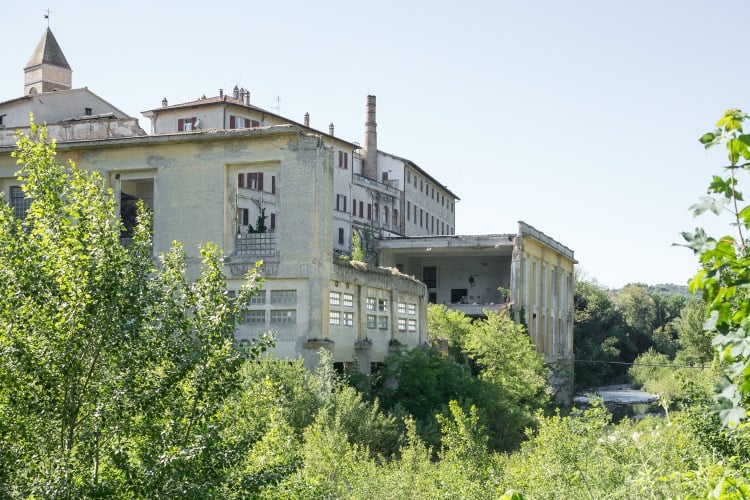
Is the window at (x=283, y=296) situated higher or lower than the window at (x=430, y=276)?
lower

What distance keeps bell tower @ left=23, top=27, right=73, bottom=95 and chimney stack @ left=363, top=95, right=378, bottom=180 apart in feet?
65.2

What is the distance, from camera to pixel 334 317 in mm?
27969

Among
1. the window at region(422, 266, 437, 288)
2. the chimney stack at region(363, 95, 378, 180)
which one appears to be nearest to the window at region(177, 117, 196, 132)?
the chimney stack at region(363, 95, 378, 180)

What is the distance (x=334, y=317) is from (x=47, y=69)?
37.1 meters

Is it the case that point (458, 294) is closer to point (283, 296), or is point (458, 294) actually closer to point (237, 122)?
point (237, 122)

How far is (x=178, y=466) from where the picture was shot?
1047cm

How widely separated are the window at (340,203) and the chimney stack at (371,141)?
14.7 ft

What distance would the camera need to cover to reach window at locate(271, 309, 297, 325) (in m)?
26.8

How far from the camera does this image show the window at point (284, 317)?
26844 mm

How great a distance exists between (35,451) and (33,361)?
1042mm

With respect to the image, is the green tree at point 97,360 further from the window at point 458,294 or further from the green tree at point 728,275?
the window at point 458,294

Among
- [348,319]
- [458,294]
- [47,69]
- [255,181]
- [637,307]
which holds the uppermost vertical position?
[47,69]

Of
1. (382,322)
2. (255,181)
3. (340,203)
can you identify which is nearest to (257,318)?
(382,322)

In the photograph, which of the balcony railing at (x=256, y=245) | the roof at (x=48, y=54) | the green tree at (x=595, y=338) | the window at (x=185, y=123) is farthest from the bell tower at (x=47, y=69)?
the green tree at (x=595, y=338)
